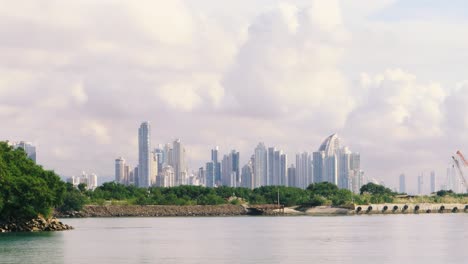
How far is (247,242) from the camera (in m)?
85.5

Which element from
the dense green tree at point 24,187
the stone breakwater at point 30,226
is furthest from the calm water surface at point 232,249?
the stone breakwater at point 30,226

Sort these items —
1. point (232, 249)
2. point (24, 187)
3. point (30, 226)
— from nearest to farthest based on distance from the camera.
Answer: point (232, 249)
point (24, 187)
point (30, 226)

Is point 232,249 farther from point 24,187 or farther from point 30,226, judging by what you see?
point 30,226

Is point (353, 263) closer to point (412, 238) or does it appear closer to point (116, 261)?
point (116, 261)

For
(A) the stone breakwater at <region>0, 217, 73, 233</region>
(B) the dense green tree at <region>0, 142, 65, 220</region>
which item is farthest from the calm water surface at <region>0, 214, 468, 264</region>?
(A) the stone breakwater at <region>0, 217, 73, 233</region>

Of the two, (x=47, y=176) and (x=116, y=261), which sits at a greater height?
(x=47, y=176)

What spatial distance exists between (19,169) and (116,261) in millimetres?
40616

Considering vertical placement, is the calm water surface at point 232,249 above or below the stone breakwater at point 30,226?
below

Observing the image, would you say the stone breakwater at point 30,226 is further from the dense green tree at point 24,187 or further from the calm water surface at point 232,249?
the calm water surface at point 232,249

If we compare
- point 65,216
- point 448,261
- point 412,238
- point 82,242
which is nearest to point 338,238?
point 412,238

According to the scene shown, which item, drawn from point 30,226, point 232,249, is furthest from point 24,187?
point 232,249

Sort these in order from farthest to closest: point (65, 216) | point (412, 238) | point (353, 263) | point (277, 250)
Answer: point (65, 216) < point (412, 238) < point (277, 250) < point (353, 263)

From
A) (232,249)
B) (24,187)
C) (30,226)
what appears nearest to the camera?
(232,249)

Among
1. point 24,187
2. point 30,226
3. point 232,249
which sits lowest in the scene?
point 232,249
